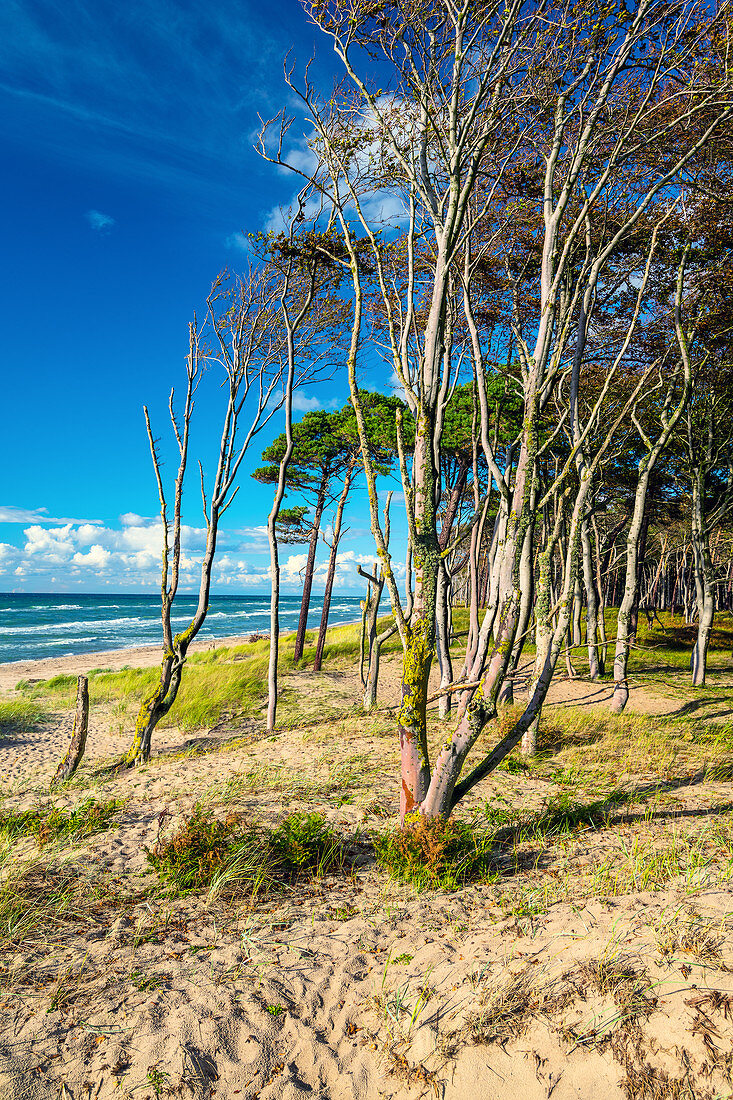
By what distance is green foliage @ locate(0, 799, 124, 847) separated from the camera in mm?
5102

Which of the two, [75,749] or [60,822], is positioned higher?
[60,822]

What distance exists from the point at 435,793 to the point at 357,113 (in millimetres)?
7493

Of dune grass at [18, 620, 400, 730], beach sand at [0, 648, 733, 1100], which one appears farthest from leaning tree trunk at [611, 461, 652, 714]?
dune grass at [18, 620, 400, 730]

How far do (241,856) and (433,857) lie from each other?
164 cm

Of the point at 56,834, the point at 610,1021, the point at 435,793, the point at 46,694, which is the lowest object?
the point at 46,694

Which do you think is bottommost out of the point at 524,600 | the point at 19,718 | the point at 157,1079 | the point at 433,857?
the point at 19,718

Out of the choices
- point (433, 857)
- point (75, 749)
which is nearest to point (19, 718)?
point (75, 749)

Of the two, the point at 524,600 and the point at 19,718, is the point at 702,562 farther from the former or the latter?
the point at 19,718

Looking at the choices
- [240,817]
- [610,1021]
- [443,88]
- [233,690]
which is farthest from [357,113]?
[233,690]

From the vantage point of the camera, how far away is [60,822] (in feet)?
17.5

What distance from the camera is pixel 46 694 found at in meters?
17.0

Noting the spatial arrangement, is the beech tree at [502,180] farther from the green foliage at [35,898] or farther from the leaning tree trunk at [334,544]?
the leaning tree trunk at [334,544]

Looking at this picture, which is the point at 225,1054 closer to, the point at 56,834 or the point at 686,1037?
the point at 686,1037

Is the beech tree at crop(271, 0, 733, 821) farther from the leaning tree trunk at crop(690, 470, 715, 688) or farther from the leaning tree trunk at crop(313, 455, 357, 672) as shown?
the leaning tree trunk at crop(313, 455, 357, 672)
